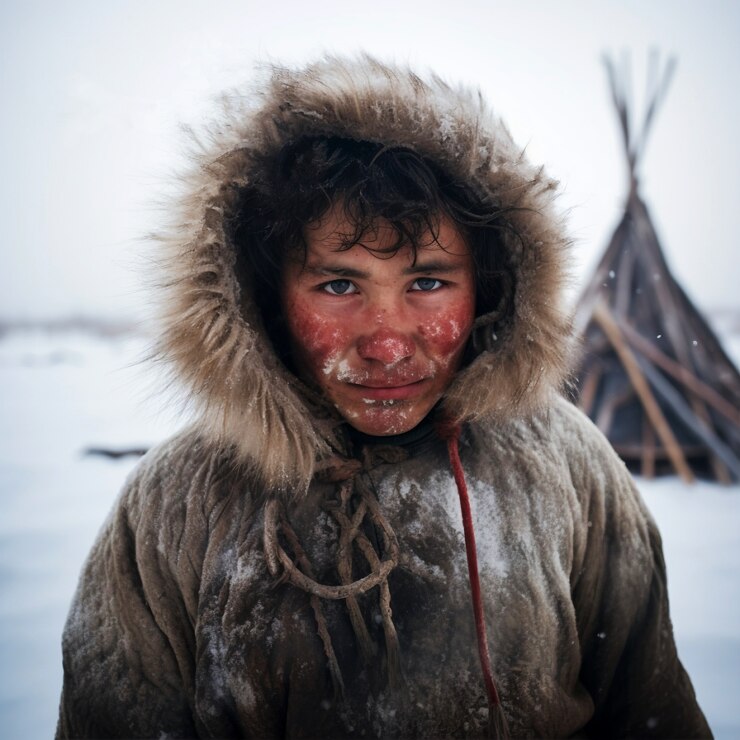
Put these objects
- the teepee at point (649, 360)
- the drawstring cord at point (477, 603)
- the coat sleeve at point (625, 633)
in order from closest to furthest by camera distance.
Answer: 1. the drawstring cord at point (477, 603)
2. the coat sleeve at point (625, 633)
3. the teepee at point (649, 360)

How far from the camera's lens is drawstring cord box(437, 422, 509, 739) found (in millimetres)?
847

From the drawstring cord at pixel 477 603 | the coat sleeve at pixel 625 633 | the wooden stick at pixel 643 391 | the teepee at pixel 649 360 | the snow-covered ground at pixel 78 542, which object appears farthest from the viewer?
the teepee at pixel 649 360

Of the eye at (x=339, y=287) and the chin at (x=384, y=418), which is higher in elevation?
the eye at (x=339, y=287)

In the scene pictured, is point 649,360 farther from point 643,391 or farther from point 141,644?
point 141,644

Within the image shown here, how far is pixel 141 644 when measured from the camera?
92cm

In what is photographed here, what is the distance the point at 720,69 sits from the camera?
19.6ft

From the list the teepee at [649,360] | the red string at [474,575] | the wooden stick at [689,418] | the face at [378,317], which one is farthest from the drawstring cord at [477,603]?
the wooden stick at [689,418]

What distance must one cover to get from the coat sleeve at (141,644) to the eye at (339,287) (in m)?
0.45

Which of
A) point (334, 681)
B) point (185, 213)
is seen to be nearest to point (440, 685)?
point (334, 681)

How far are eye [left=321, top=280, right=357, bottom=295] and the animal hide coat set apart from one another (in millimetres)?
149

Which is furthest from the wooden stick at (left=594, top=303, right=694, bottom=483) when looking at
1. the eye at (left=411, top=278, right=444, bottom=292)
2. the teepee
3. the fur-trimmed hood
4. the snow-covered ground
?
the eye at (left=411, top=278, right=444, bottom=292)

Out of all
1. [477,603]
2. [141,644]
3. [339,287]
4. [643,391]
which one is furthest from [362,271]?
[643,391]

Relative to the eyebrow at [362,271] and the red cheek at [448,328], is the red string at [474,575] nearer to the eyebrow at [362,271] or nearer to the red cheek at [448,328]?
the red cheek at [448,328]

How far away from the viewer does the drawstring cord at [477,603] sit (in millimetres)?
847
